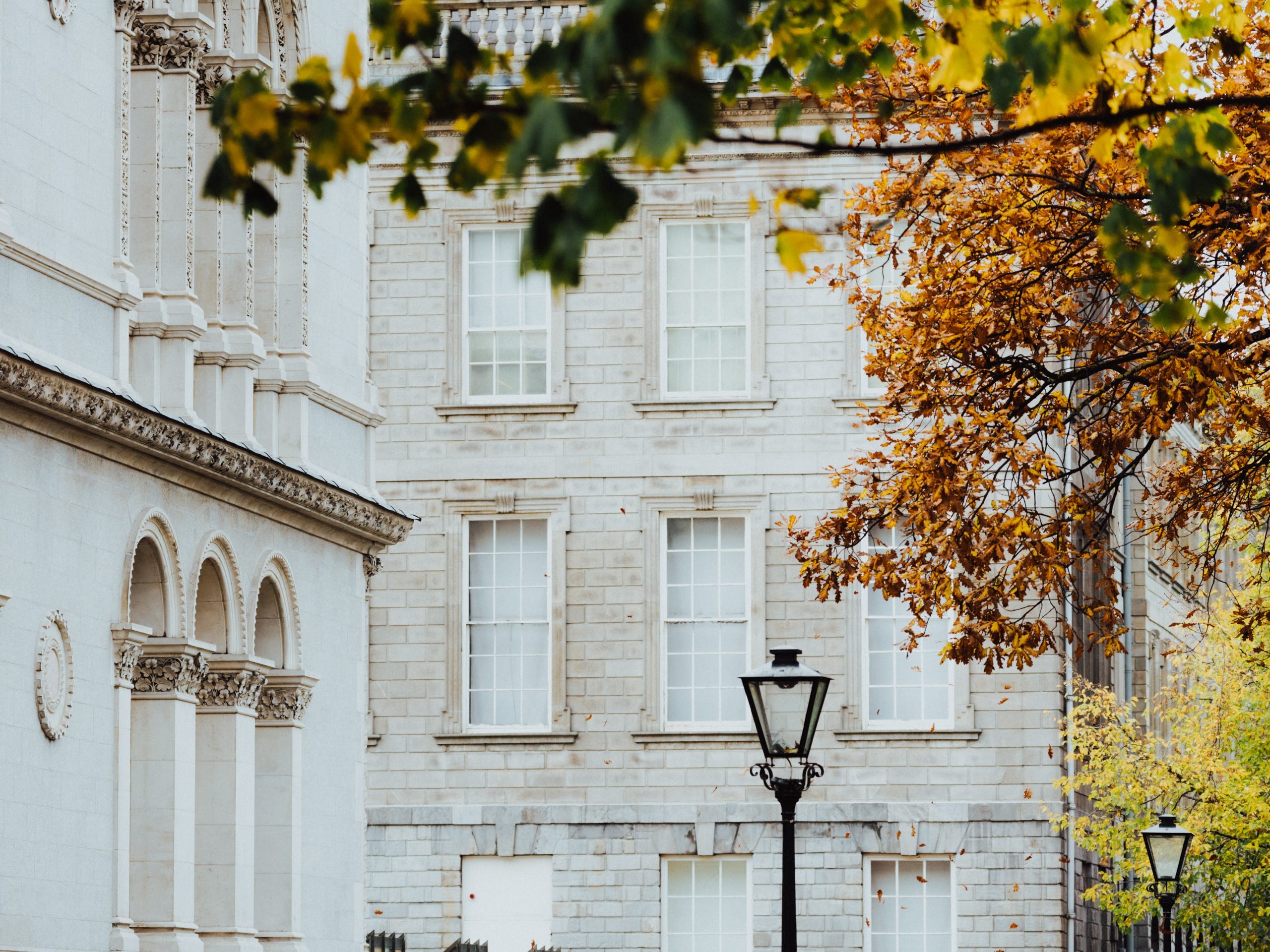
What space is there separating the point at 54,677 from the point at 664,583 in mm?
15096

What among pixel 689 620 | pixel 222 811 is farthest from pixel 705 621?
pixel 222 811

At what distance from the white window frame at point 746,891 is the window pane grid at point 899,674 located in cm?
254

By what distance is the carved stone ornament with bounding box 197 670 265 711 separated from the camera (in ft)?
67.9

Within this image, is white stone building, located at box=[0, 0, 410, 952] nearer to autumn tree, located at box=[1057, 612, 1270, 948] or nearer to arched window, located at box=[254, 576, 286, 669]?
arched window, located at box=[254, 576, 286, 669]

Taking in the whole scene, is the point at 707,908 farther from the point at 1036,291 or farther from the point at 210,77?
the point at 1036,291

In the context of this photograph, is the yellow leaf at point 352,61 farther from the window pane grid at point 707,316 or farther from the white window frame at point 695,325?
the window pane grid at point 707,316

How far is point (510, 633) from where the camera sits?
3206 centimetres

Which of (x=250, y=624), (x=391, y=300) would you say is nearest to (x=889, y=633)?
(x=391, y=300)

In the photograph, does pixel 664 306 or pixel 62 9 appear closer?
pixel 62 9

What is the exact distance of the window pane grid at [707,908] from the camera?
31.2 metres

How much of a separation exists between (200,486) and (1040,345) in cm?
784

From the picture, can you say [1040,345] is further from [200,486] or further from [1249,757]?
[1249,757]

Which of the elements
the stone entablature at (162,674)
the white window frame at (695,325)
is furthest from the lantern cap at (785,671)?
the white window frame at (695,325)

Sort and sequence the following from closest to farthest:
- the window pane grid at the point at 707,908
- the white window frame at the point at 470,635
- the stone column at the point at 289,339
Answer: the stone column at the point at 289,339 < the window pane grid at the point at 707,908 < the white window frame at the point at 470,635
